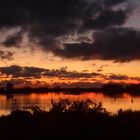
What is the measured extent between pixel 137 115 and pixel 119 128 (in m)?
4.41

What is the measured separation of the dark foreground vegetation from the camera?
24359 mm

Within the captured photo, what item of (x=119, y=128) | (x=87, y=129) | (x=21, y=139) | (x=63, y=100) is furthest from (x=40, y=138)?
(x=63, y=100)

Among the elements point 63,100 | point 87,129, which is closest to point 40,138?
point 87,129

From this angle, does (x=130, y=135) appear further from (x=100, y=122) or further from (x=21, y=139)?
(x=21, y=139)

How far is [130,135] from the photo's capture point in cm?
2412

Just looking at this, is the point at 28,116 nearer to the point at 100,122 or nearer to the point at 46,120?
the point at 46,120

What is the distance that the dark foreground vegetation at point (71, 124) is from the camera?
24359mm

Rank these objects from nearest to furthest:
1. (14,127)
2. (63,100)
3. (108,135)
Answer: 1. (108,135)
2. (14,127)
3. (63,100)

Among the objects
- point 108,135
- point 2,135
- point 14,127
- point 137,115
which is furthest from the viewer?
point 137,115

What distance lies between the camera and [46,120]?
28.4m

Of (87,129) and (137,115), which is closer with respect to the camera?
(87,129)

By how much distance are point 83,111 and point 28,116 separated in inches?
159

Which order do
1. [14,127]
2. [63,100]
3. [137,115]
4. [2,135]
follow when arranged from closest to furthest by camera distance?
[2,135], [14,127], [137,115], [63,100]

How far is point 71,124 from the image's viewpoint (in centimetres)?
2614
